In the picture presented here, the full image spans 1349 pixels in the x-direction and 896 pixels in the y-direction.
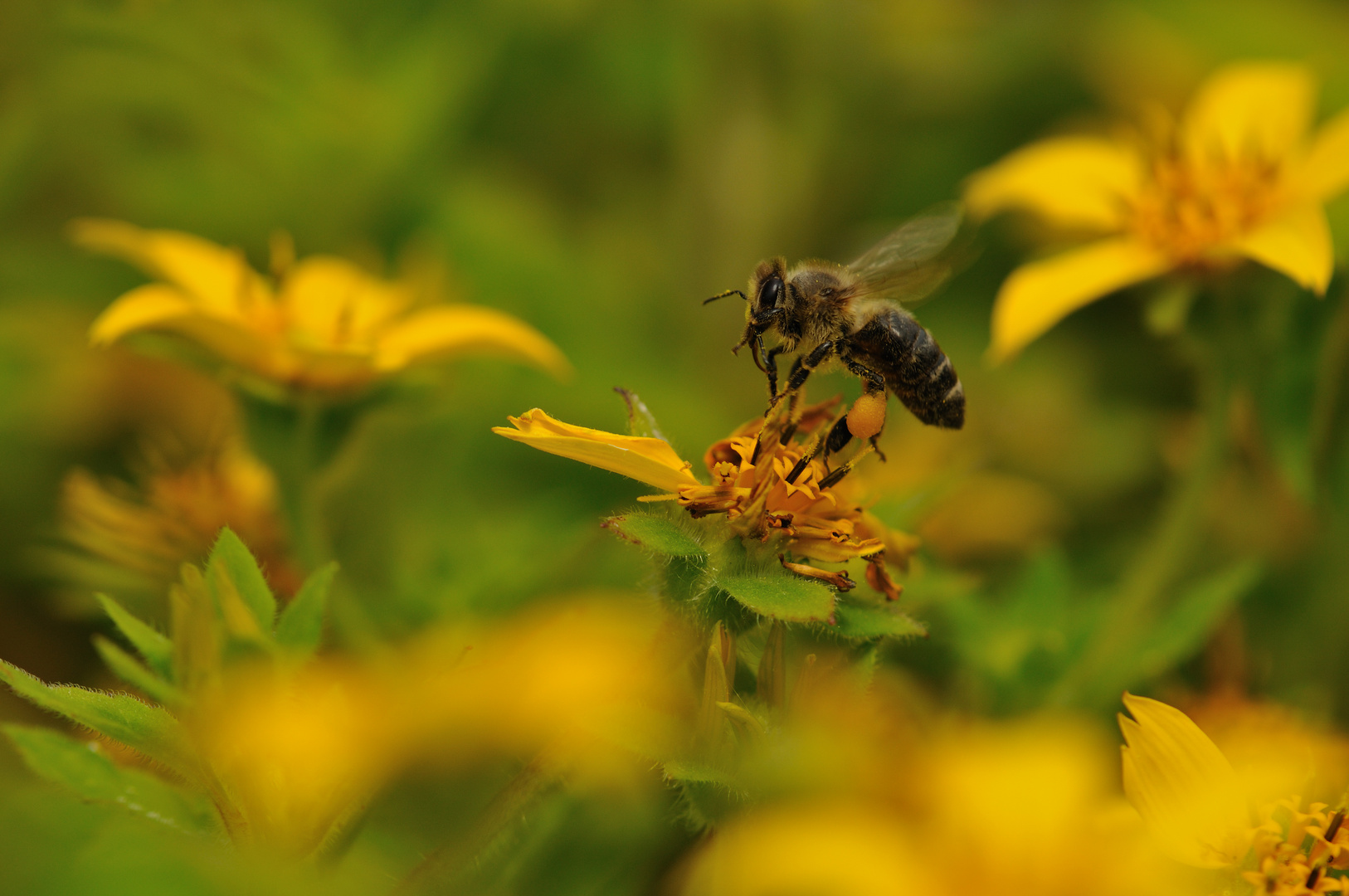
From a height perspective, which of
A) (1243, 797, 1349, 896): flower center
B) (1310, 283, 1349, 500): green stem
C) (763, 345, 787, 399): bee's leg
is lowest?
(1243, 797, 1349, 896): flower center

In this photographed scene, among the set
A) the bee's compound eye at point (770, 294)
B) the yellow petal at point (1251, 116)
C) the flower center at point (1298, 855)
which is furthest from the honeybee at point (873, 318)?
the flower center at point (1298, 855)

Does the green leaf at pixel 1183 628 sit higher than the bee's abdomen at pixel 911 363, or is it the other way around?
the bee's abdomen at pixel 911 363

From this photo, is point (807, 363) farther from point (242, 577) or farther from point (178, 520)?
point (178, 520)

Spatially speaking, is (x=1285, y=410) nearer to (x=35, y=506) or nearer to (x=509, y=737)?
(x=509, y=737)

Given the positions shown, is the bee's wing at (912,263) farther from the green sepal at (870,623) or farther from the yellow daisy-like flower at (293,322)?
the green sepal at (870,623)

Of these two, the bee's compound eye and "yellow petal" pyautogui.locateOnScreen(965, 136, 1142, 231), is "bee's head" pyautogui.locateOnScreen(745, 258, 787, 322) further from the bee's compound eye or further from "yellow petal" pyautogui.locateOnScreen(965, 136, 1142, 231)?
"yellow petal" pyautogui.locateOnScreen(965, 136, 1142, 231)

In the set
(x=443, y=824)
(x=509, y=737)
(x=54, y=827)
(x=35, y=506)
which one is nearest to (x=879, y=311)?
(x=509, y=737)

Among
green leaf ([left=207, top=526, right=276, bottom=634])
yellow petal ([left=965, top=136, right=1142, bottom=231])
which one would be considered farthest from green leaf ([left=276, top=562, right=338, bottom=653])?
yellow petal ([left=965, top=136, right=1142, bottom=231])
